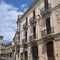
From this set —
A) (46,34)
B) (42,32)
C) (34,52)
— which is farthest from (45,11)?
(34,52)

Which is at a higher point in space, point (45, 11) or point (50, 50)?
point (45, 11)

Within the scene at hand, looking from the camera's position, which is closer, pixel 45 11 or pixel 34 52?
pixel 45 11

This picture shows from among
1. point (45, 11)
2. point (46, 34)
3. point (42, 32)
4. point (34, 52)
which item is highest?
point (45, 11)

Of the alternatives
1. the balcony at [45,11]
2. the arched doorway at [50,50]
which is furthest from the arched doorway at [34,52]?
the balcony at [45,11]

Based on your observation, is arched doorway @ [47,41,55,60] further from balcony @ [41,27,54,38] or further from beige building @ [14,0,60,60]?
balcony @ [41,27,54,38]

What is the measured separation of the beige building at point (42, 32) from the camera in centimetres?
2083

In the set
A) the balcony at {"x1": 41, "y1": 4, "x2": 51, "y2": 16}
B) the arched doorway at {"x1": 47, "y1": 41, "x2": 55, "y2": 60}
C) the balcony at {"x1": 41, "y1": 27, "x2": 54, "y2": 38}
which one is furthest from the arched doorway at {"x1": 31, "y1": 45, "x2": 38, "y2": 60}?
the balcony at {"x1": 41, "y1": 4, "x2": 51, "y2": 16}

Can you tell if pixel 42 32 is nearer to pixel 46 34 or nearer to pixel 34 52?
pixel 46 34

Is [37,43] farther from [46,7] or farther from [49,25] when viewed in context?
[46,7]

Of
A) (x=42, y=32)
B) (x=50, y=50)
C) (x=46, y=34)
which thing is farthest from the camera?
(x=42, y=32)

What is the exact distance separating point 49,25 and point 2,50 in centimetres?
2034

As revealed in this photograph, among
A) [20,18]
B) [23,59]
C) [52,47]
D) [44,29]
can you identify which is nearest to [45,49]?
[52,47]

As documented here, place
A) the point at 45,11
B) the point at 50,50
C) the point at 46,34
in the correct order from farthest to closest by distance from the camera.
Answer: the point at 45,11, the point at 46,34, the point at 50,50

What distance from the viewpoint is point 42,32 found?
2323 centimetres
